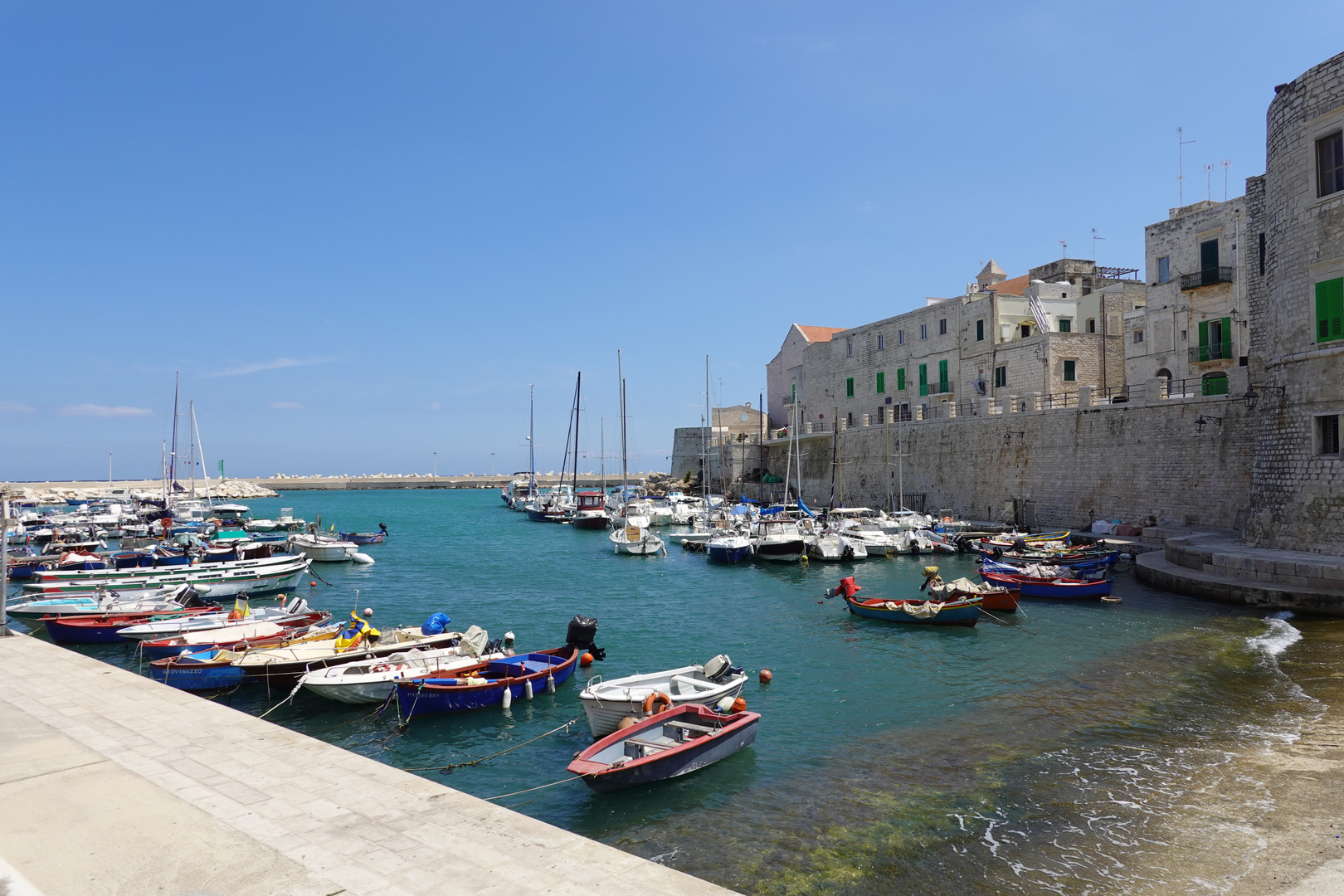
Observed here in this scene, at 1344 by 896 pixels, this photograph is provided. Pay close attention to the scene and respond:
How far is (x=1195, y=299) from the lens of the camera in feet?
102

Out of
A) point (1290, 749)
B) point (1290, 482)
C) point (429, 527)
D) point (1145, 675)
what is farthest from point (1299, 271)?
point (429, 527)

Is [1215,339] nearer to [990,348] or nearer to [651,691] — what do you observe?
[990,348]

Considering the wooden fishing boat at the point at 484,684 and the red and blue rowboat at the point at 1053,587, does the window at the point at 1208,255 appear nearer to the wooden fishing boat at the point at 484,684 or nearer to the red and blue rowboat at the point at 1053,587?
the red and blue rowboat at the point at 1053,587

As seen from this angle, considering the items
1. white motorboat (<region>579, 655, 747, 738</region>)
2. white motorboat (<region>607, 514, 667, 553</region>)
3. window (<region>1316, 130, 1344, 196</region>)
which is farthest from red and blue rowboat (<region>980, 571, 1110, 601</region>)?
white motorboat (<region>607, 514, 667, 553</region>)

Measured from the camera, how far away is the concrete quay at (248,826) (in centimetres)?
537

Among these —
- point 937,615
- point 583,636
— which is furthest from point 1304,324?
point 583,636

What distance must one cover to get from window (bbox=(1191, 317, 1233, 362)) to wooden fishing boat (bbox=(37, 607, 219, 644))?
34.4 metres

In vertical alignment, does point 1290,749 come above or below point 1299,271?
below

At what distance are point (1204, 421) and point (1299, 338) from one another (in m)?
7.90

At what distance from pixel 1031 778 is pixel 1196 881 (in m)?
2.54

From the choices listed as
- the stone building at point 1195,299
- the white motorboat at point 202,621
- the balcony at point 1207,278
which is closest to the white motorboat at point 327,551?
the white motorboat at point 202,621

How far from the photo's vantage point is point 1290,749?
9852 mm

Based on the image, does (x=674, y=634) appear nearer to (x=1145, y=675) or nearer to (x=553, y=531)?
(x=1145, y=675)

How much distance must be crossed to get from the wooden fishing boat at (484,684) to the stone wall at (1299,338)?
57.9 ft
